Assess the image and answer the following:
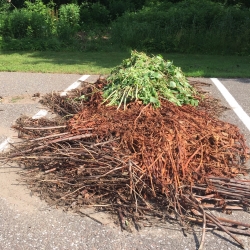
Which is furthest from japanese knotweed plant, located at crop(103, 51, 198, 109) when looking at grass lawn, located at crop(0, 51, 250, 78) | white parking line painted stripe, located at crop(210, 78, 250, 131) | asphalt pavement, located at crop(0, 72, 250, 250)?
grass lawn, located at crop(0, 51, 250, 78)

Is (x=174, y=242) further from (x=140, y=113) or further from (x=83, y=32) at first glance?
(x=83, y=32)

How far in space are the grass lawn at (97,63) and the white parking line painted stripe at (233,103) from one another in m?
0.96

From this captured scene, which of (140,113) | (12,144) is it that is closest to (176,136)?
(140,113)

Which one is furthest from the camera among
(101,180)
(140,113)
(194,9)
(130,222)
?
(194,9)

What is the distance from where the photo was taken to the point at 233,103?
7445 millimetres

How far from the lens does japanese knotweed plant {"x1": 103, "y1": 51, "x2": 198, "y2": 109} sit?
18.7 feet

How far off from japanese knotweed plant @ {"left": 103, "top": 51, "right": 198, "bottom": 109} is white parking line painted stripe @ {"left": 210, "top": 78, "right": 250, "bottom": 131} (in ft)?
3.01

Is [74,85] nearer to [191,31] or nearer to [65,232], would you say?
[65,232]

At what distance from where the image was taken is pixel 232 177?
4234 mm

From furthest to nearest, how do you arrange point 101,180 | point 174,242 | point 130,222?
1. point 101,180
2. point 130,222
3. point 174,242

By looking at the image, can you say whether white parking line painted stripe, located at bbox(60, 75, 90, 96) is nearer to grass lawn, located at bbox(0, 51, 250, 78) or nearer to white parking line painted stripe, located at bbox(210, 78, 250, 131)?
grass lawn, located at bbox(0, 51, 250, 78)

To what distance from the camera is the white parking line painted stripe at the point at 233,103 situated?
254 inches

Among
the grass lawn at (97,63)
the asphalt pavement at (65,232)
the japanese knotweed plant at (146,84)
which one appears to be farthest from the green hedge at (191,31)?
the asphalt pavement at (65,232)

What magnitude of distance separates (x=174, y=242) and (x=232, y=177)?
1.28 m
